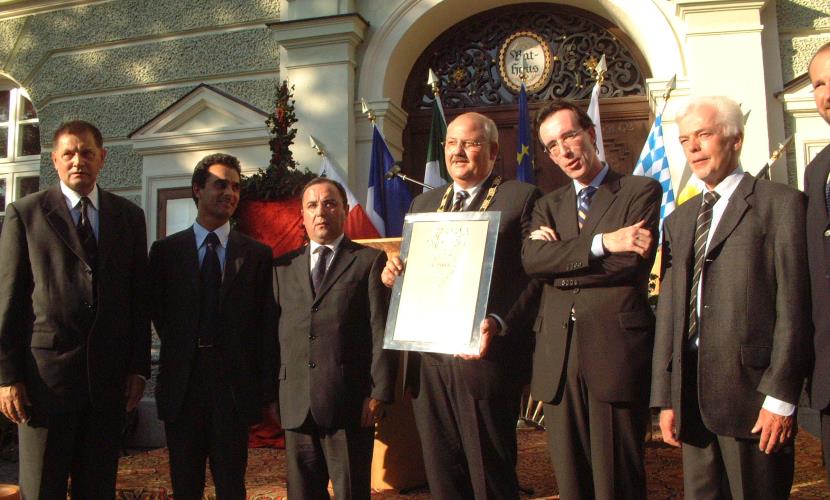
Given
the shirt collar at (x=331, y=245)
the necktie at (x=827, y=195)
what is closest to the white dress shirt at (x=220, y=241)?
the shirt collar at (x=331, y=245)

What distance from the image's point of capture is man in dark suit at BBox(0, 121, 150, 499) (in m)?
2.64

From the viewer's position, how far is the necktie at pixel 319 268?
285 centimetres

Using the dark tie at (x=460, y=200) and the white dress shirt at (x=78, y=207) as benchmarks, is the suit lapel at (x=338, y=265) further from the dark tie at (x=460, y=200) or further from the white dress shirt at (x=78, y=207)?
the white dress shirt at (x=78, y=207)

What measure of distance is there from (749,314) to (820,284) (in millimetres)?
202

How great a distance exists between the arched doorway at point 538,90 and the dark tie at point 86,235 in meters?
4.06

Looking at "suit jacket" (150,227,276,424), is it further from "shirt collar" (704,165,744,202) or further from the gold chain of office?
"shirt collar" (704,165,744,202)

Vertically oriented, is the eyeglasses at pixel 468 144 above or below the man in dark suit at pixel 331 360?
above

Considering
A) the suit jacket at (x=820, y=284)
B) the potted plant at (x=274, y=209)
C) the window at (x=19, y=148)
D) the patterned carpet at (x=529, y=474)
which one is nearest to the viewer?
the suit jacket at (x=820, y=284)

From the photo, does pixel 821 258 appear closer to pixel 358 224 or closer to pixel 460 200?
pixel 460 200

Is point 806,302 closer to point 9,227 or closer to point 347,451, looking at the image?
point 347,451

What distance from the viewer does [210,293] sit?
9.54 ft

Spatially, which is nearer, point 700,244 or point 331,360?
point 700,244

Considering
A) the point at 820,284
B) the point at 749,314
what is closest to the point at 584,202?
the point at 749,314

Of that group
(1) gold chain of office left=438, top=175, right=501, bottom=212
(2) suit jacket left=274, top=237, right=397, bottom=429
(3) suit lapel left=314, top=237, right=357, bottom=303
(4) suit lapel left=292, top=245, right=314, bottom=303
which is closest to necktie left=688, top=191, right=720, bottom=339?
(1) gold chain of office left=438, top=175, right=501, bottom=212
